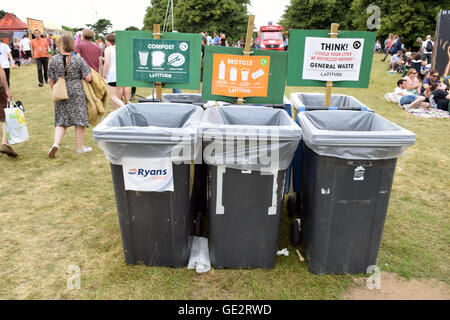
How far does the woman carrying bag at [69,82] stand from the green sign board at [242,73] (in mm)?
2208

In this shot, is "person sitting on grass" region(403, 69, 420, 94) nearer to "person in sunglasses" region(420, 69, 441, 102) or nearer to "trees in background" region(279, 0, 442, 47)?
"person in sunglasses" region(420, 69, 441, 102)

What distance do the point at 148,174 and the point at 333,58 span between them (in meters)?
2.45

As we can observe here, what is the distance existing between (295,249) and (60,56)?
4.03m

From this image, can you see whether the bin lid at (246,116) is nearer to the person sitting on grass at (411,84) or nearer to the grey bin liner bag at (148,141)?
the grey bin liner bag at (148,141)

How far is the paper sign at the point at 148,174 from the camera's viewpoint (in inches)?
105

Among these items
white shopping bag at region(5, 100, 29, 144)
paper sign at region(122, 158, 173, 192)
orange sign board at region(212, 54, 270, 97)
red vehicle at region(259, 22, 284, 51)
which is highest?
red vehicle at region(259, 22, 284, 51)

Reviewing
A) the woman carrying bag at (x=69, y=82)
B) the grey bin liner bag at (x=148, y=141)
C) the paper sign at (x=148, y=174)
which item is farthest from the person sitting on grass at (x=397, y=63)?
the paper sign at (x=148, y=174)

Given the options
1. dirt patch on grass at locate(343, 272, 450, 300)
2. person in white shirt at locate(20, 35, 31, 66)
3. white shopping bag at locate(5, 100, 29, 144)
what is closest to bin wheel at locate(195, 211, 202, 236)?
dirt patch on grass at locate(343, 272, 450, 300)

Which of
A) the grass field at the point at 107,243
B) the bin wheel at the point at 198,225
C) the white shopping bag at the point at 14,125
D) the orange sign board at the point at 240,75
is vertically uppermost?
the orange sign board at the point at 240,75

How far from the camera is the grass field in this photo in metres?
2.78

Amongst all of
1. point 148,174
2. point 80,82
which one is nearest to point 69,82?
point 80,82

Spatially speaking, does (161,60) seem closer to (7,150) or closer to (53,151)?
(53,151)

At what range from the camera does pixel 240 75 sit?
3904mm

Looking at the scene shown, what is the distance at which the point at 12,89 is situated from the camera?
1228 cm
